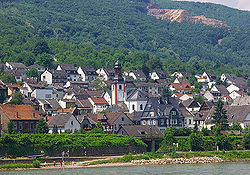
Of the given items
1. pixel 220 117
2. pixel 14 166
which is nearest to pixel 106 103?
pixel 220 117

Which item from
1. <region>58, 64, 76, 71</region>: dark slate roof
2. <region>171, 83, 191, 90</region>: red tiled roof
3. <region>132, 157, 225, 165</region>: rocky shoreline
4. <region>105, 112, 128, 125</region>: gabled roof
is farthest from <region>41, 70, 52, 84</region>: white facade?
<region>132, 157, 225, 165</region>: rocky shoreline

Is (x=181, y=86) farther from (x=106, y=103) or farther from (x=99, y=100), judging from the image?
(x=106, y=103)

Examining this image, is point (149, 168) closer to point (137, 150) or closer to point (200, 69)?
point (137, 150)

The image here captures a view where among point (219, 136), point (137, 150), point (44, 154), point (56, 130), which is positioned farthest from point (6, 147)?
point (219, 136)

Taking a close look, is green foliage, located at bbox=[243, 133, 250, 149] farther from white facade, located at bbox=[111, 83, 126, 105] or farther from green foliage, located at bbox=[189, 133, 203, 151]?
white facade, located at bbox=[111, 83, 126, 105]

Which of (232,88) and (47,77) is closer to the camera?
(47,77)

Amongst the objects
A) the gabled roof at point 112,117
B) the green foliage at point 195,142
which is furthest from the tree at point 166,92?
the green foliage at point 195,142
